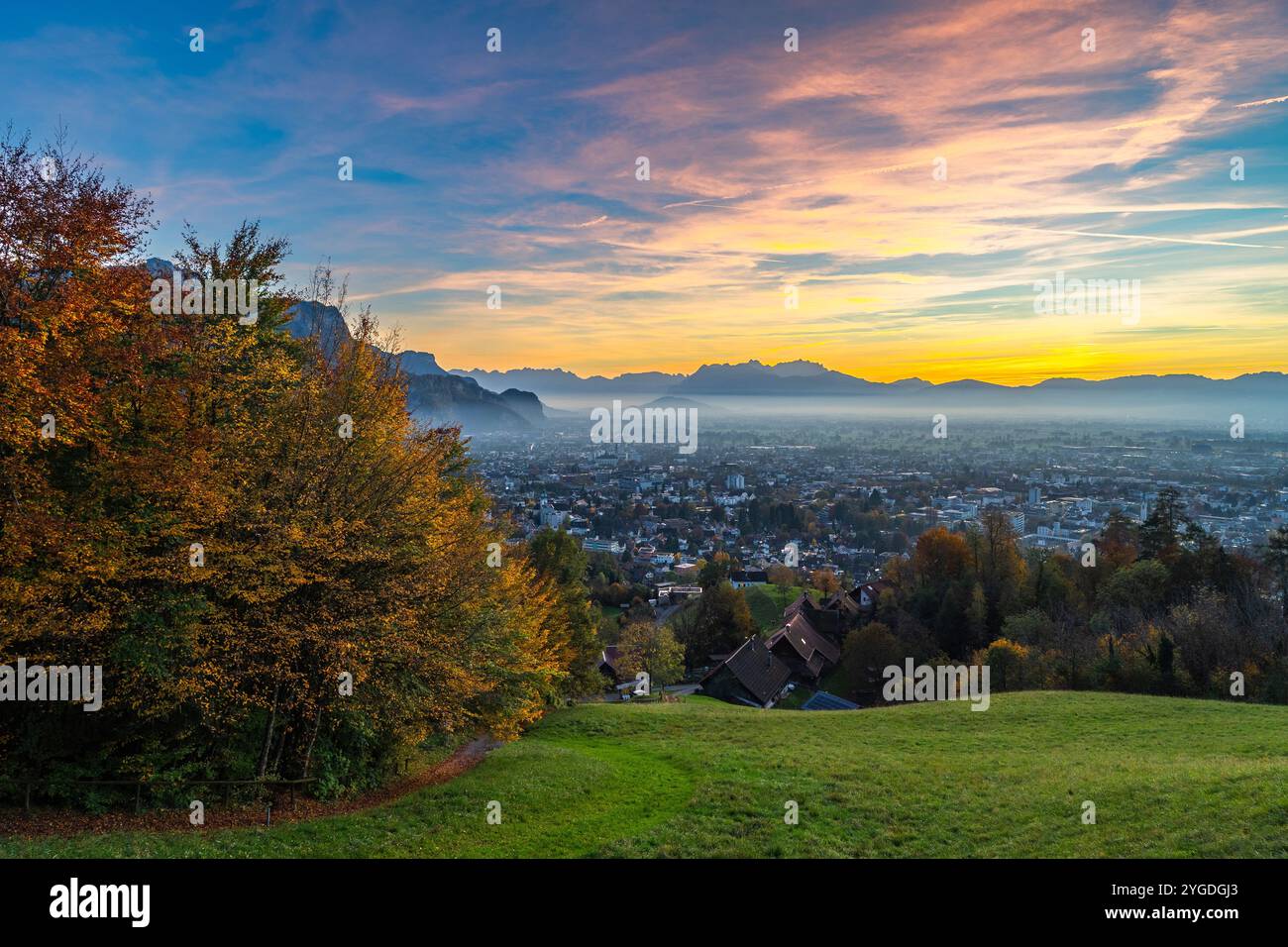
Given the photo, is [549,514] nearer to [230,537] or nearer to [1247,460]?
[230,537]

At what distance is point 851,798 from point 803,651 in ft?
152

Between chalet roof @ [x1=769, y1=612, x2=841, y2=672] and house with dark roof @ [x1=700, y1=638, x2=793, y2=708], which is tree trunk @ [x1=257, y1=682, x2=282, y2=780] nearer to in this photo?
house with dark roof @ [x1=700, y1=638, x2=793, y2=708]

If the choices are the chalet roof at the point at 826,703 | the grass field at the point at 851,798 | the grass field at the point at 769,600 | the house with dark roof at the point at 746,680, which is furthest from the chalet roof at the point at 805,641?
the grass field at the point at 851,798

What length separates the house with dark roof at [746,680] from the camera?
170 feet

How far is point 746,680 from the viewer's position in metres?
52.3

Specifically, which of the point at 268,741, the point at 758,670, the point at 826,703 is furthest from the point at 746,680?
the point at 268,741

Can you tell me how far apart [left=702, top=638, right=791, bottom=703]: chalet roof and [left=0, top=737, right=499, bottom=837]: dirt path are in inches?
1386

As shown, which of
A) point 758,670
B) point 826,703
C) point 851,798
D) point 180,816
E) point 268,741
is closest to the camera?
point 180,816

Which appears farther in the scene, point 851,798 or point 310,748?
point 310,748

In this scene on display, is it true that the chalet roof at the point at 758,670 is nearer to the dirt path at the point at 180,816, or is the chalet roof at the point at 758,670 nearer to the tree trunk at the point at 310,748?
the dirt path at the point at 180,816

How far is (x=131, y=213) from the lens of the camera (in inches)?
684

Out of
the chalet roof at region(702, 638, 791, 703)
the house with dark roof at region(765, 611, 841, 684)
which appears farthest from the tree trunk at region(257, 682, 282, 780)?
the house with dark roof at region(765, 611, 841, 684)

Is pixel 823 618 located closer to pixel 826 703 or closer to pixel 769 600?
pixel 769 600
